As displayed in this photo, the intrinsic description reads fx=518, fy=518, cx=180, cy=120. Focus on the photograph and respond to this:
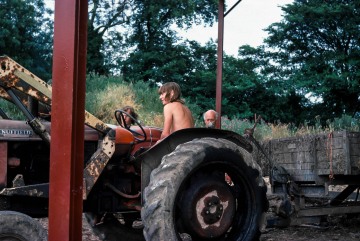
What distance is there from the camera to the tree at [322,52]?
79.8ft

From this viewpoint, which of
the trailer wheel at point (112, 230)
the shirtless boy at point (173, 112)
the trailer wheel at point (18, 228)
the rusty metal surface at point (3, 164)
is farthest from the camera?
the trailer wheel at point (112, 230)

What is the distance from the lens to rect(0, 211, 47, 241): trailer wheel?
10.7 ft

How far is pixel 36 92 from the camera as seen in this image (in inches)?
145

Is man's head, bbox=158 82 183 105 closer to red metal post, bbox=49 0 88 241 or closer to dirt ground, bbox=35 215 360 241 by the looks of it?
dirt ground, bbox=35 215 360 241

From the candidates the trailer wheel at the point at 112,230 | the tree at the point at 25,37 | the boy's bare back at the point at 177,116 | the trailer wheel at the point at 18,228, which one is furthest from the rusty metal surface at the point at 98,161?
the tree at the point at 25,37

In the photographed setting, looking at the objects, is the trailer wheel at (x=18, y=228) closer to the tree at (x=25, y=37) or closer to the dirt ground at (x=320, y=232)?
the dirt ground at (x=320, y=232)

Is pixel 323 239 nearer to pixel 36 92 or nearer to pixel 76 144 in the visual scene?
pixel 36 92

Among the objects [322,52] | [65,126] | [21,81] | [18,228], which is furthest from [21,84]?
[322,52]

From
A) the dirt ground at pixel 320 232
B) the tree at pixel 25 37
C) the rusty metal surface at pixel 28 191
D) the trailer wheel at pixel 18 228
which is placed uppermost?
the tree at pixel 25 37

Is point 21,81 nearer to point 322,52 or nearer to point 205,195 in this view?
point 205,195

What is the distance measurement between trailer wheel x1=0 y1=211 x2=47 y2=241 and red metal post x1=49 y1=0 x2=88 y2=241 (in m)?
1.46

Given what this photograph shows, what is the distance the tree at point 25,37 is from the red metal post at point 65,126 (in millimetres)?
20732

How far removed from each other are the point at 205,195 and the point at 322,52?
76.8ft

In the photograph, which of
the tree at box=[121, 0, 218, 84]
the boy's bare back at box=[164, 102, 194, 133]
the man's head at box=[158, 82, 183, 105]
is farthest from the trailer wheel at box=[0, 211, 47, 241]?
the tree at box=[121, 0, 218, 84]
